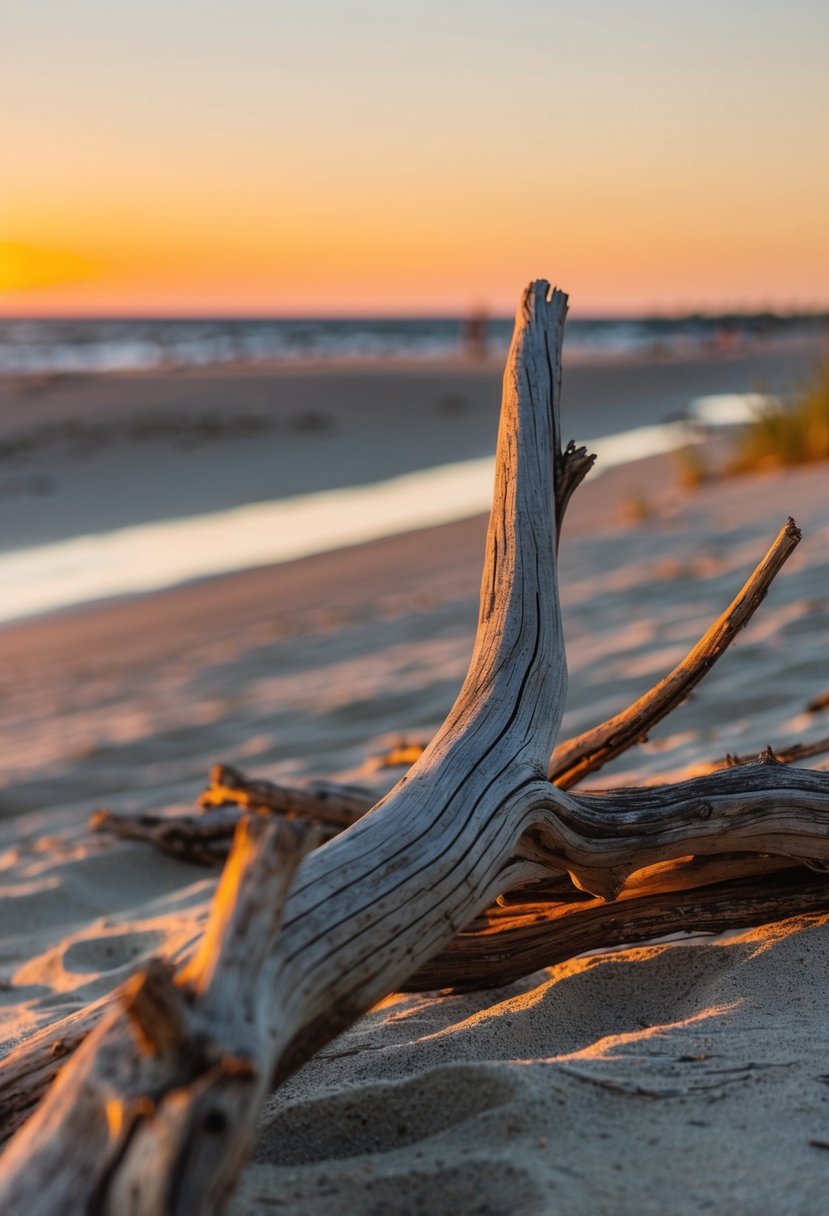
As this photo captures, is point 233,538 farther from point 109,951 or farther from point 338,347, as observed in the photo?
point 338,347

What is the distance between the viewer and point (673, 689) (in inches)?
91.5

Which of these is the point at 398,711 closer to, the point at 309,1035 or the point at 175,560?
the point at 309,1035

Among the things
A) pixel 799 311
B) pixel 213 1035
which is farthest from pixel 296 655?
pixel 799 311

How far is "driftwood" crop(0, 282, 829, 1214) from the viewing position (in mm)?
1262

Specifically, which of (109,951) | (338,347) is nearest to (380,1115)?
(109,951)

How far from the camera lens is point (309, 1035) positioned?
1548mm

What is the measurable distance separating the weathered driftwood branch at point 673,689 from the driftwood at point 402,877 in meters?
0.21

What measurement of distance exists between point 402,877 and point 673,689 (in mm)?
814

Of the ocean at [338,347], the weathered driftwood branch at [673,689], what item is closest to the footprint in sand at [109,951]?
the weathered driftwood branch at [673,689]

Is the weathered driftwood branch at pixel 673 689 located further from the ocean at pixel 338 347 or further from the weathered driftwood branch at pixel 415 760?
the ocean at pixel 338 347

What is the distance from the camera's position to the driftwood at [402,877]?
1.26 meters

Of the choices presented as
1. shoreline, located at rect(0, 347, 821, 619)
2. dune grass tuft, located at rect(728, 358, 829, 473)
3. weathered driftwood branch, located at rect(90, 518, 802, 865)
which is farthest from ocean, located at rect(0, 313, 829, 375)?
weathered driftwood branch, located at rect(90, 518, 802, 865)

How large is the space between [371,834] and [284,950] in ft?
0.93

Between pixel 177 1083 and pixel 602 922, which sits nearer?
A: pixel 177 1083
